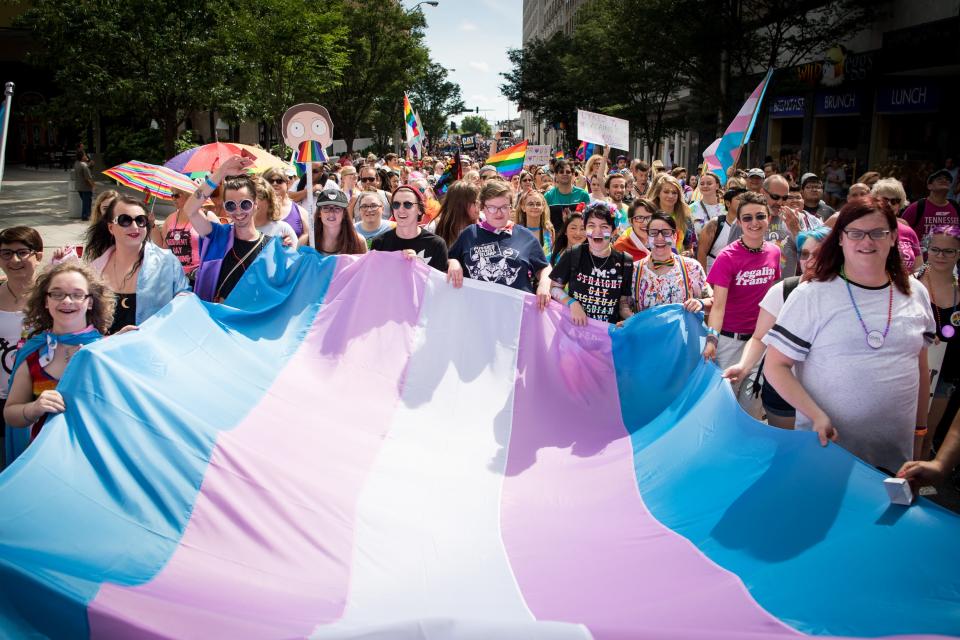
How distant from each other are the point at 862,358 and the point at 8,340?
4544mm

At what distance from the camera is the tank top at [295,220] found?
8.06 m

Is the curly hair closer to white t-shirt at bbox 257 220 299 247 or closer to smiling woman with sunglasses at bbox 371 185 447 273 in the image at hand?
smiling woman with sunglasses at bbox 371 185 447 273

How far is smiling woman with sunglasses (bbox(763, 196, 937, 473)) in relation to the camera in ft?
11.8

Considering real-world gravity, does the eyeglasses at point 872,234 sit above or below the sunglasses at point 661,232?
above

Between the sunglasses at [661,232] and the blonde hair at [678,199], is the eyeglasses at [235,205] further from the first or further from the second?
the blonde hair at [678,199]

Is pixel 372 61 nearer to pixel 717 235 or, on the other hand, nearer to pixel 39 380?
pixel 717 235

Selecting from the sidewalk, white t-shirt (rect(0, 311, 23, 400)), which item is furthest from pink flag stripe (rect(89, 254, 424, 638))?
the sidewalk

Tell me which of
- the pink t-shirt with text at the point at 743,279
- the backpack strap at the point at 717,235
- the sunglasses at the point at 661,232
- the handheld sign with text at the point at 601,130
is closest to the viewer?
the sunglasses at the point at 661,232

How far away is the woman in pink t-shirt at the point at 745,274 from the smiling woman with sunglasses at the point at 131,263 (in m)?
3.76

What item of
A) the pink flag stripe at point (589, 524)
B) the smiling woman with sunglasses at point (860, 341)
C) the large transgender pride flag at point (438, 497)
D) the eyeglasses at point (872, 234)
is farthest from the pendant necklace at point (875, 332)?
the pink flag stripe at point (589, 524)

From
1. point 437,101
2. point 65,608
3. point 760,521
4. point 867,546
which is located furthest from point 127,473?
point 437,101

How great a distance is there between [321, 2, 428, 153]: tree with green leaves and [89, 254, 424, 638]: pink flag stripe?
1262 inches

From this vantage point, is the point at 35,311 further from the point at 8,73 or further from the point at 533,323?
the point at 8,73

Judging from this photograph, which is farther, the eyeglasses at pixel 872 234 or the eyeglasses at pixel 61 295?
the eyeglasses at pixel 61 295
